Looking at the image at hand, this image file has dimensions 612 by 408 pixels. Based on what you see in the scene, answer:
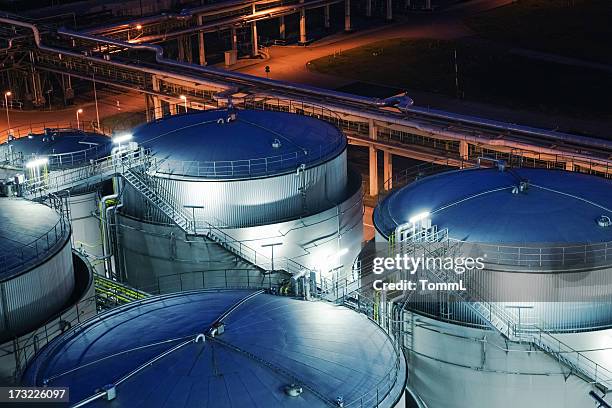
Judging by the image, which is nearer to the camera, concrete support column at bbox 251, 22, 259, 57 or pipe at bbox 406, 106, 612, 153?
pipe at bbox 406, 106, 612, 153

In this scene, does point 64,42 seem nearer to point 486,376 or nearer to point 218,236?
point 218,236

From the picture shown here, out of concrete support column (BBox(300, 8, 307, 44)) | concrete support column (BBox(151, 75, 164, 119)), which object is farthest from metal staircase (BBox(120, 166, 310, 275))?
concrete support column (BBox(300, 8, 307, 44))

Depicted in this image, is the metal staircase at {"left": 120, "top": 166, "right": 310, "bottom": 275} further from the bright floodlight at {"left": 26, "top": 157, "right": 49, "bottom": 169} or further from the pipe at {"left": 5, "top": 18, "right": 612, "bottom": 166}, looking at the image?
the pipe at {"left": 5, "top": 18, "right": 612, "bottom": 166}

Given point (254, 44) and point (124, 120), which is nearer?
point (124, 120)

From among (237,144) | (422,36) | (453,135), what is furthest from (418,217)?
(422,36)

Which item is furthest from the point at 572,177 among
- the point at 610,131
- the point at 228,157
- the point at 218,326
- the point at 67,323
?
the point at 610,131

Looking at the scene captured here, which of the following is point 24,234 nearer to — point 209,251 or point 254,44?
point 209,251

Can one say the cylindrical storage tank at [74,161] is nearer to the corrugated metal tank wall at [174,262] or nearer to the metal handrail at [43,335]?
the corrugated metal tank wall at [174,262]
